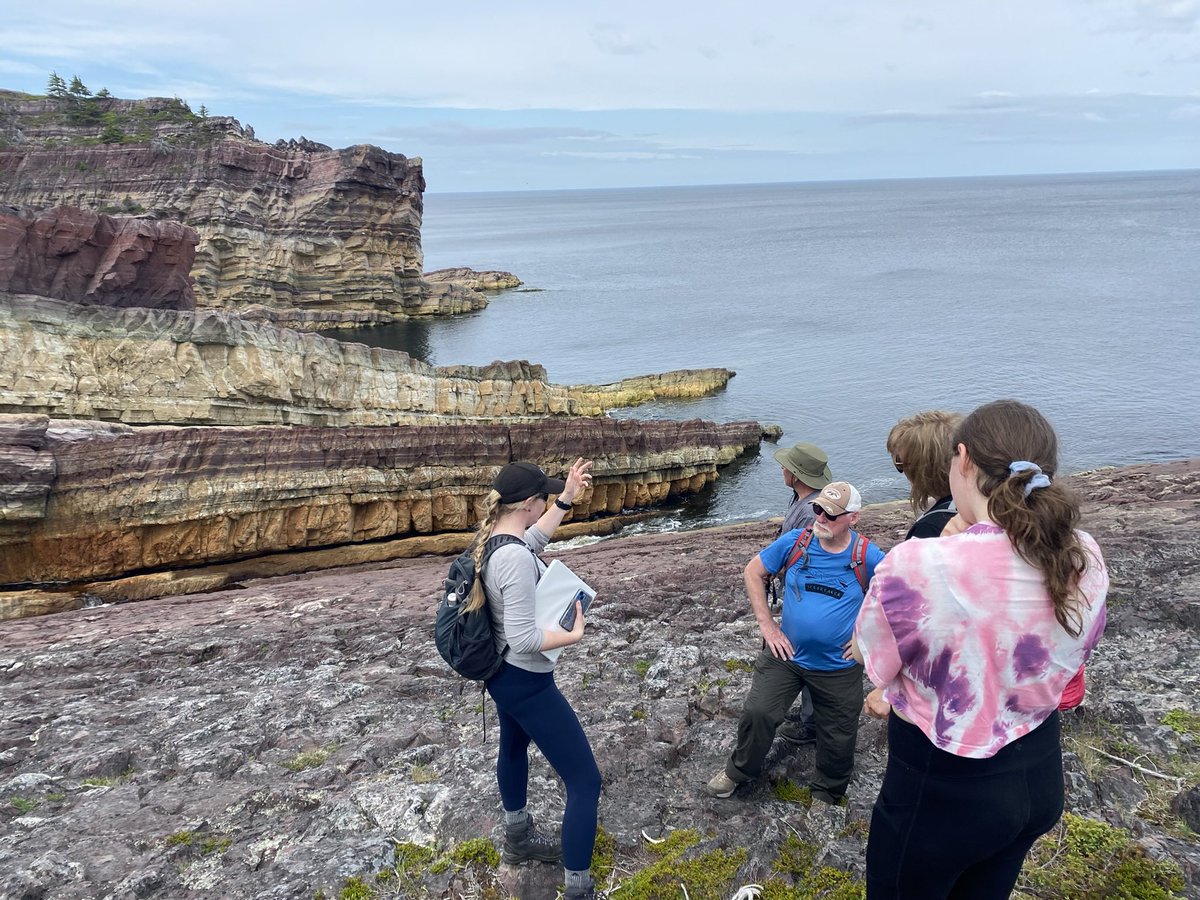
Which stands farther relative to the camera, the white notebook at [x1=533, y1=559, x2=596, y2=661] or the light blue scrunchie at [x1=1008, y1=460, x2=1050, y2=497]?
the white notebook at [x1=533, y1=559, x2=596, y2=661]

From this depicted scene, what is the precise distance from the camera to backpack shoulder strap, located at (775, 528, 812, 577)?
15.8 feet

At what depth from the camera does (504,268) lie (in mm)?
122625

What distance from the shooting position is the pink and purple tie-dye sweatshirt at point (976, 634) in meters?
2.73

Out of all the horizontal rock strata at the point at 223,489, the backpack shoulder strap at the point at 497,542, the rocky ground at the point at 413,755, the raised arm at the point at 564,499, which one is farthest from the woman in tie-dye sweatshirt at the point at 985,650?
the horizontal rock strata at the point at 223,489

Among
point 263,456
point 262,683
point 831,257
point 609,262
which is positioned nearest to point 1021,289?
point 831,257

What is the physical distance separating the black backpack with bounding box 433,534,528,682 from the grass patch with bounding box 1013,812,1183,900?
10.8 feet

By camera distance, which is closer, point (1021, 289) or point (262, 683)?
point (262, 683)

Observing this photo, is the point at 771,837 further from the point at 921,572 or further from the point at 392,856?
the point at 921,572

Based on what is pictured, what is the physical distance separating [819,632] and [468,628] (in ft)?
6.99

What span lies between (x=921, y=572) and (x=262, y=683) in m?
7.42

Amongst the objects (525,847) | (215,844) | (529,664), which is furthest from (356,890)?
(529,664)

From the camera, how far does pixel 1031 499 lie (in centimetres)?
272

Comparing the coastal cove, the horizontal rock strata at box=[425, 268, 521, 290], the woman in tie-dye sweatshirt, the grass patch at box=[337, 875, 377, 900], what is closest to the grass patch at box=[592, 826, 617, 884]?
the grass patch at box=[337, 875, 377, 900]

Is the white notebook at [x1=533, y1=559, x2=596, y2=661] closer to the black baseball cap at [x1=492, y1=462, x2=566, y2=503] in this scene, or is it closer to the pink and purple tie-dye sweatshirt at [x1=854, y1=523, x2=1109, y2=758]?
the black baseball cap at [x1=492, y1=462, x2=566, y2=503]
